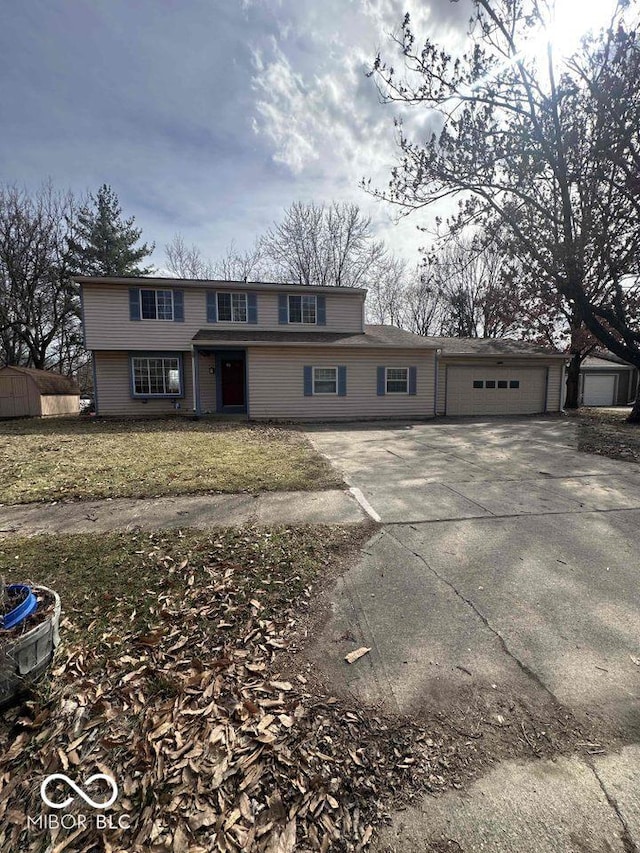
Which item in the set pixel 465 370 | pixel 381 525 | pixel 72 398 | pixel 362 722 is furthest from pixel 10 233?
pixel 362 722

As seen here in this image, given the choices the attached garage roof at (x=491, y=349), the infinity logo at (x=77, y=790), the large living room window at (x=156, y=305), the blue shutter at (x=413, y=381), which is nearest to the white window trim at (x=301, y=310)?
the blue shutter at (x=413, y=381)

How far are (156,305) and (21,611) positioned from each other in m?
15.2

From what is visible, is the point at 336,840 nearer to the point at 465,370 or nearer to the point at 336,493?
the point at 336,493

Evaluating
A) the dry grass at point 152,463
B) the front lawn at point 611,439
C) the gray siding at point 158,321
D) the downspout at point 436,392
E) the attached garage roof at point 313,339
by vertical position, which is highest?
the gray siding at point 158,321

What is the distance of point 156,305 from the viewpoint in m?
15.3

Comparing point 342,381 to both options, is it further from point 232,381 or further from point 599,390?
point 599,390

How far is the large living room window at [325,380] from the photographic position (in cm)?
1516

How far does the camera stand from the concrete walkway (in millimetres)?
4438

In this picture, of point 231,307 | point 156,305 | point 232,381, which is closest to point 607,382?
point 232,381

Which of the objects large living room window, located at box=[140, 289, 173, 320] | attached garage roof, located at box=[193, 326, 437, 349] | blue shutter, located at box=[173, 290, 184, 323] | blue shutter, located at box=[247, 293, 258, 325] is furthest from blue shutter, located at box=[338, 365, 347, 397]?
large living room window, located at box=[140, 289, 173, 320]

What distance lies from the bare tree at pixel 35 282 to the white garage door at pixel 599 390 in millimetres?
34413

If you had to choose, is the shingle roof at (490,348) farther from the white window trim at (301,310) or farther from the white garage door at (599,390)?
the white garage door at (599,390)

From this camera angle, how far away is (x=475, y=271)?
30.0 metres
